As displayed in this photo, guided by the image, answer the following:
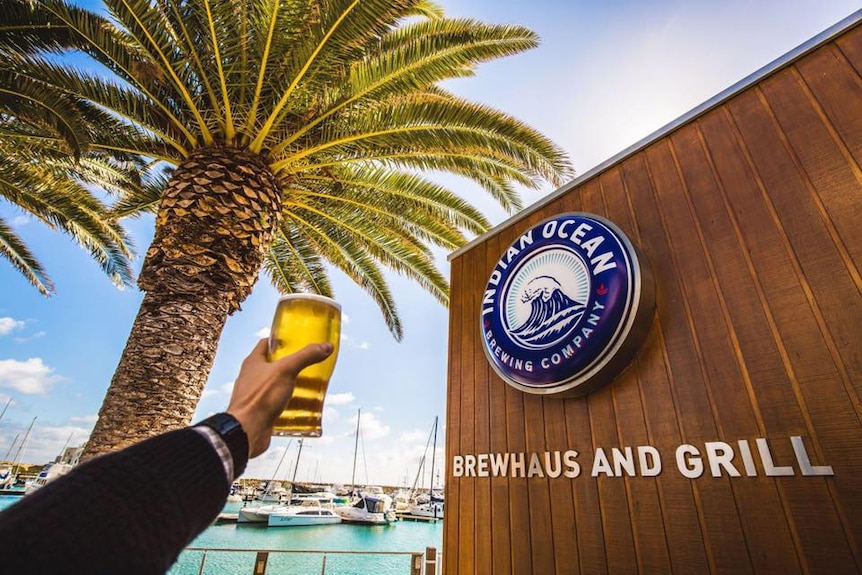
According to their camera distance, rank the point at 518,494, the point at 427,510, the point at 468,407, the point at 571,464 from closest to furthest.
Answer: the point at 571,464 → the point at 518,494 → the point at 468,407 → the point at 427,510

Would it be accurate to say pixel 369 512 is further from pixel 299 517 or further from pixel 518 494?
pixel 518 494

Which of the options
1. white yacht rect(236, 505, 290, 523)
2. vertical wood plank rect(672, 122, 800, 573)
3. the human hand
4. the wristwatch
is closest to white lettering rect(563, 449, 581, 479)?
vertical wood plank rect(672, 122, 800, 573)

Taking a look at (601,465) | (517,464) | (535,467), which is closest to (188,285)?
(517,464)

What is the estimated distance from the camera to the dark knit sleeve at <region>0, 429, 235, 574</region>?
1.26 ft

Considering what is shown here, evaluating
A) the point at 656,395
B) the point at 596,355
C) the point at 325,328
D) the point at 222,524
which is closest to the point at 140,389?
the point at 325,328

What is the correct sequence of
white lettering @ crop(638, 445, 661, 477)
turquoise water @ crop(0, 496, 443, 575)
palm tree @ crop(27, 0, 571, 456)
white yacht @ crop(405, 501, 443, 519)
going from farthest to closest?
white yacht @ crop(405, 501, 443, 519) < turquoise water @ crop(0, 496, 443, 575) < palm tree @ crop(27, 0, 571, 456) < white lettering @ crop(638, 445, 661, 477)

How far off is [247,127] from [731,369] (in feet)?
16.2

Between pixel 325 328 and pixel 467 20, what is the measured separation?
5.20m

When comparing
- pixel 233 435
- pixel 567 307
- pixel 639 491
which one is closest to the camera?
pixel 233 435

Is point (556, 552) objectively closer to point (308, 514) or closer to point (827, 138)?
point (827, 138)

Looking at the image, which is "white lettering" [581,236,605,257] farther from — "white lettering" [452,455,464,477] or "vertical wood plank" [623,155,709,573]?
"white lettering" [452,455,464,477]

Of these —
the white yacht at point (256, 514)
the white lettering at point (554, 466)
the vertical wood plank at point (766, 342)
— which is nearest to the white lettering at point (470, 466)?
the white lettering at point (554, 466)

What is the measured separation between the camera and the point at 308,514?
32.9 meters

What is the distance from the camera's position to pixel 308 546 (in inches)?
1104
